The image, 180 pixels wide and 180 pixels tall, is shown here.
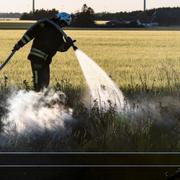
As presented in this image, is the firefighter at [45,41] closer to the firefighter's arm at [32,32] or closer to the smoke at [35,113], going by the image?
the firefighter's arm at [32,32]

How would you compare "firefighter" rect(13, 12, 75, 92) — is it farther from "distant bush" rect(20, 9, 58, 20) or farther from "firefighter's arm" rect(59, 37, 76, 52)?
"distant bush" rect(20, 9, 58, 20)

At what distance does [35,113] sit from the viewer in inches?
380

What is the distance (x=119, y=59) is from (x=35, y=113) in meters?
3.41

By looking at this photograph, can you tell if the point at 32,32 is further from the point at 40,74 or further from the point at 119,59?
the point at 119,59

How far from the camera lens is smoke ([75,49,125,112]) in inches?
392

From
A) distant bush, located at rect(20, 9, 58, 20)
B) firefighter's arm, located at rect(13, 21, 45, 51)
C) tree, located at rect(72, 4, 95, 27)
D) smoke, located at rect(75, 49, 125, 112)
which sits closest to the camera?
firefighter's arm, located at rect(13, 21, 45, 51)

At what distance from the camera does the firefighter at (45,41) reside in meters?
9.02

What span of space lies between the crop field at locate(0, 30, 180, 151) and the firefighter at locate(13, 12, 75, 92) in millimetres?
899

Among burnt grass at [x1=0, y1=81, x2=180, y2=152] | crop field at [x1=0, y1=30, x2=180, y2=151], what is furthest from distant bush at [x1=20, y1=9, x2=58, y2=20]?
burnt grass at [x1=0, y1=81, x2=180, y2=152]

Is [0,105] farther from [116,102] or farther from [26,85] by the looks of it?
[116,102]

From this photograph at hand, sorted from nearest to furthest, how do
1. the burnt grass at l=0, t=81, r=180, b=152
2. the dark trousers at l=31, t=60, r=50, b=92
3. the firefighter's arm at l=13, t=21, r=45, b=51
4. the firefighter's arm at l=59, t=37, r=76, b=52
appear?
1. the burnt grass at l=0, t=81, r=180, b=152
2. the firefighter's arm at l=13, t=21, r=45, b=51
3. the firefighter's arm at l=59, t=37, r=76, b=52
4. the dark trousers at l=31, t=60, r=50, b=92
